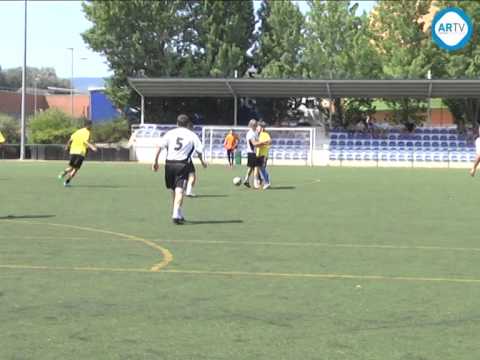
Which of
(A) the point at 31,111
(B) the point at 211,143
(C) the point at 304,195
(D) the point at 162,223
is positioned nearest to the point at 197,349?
(D) the point at 162,223

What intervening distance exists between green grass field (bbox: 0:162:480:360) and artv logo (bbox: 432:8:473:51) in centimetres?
4089

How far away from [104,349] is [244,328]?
1184 mm

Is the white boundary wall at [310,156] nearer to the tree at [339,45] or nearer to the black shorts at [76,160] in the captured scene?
the tree at [339,45]

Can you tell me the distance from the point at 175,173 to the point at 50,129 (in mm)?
43954

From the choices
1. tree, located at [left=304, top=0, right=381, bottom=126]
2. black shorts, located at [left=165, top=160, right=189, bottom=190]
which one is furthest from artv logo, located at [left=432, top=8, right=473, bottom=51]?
black shorts, located at [left=165, top=160, right=189, bottom=190]

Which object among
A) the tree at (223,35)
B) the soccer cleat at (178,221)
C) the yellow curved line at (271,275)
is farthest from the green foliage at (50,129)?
the yellow curved line at (271,275)

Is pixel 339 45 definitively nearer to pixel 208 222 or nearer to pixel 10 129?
pixel 10 129

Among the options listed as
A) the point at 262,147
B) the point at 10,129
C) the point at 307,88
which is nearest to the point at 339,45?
the point at 307,88

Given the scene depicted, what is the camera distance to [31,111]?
9406cm

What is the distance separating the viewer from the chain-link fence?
5047 cm

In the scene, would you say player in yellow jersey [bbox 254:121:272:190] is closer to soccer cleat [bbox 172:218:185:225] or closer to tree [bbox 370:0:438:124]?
soccer cleat [bbox 172:218:185:225]

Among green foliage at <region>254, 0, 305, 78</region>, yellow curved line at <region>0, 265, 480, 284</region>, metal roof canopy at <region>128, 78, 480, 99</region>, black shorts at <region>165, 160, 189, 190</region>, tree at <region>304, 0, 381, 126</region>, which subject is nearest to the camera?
yellow curved line at <region>0, 265, 480, 284</region>

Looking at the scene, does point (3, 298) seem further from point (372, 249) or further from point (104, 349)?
point (372, 249)

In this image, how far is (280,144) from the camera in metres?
49.6
